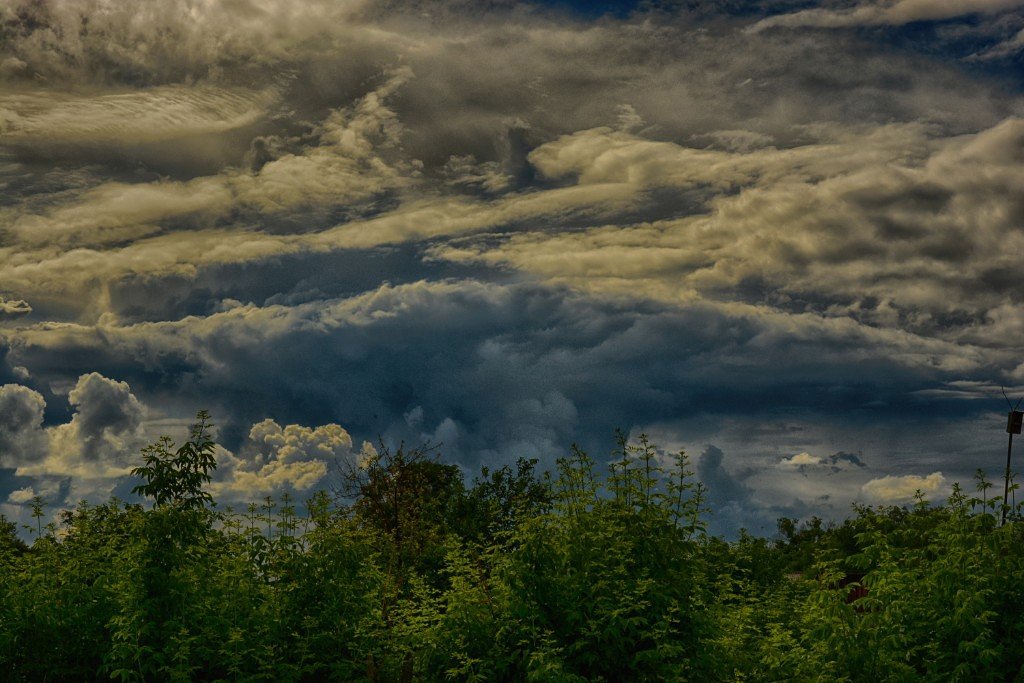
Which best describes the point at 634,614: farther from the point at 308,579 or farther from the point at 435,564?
the point at 435,564

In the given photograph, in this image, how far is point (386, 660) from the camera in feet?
65.2

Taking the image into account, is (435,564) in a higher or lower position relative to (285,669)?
lower

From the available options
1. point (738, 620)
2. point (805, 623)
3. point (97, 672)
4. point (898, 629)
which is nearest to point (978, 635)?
point (898, 629)

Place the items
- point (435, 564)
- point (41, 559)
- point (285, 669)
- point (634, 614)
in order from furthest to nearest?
point (435, 564) → point (41, 559) → point (285, 669) → point (634, 614)

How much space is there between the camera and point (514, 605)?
54.1 feet

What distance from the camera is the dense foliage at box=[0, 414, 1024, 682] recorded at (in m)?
16.2

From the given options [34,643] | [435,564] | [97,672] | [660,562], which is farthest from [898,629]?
[435,564]

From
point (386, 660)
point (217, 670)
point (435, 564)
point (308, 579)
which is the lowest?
point (435, 564)

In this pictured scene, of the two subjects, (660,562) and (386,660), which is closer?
(660,562)

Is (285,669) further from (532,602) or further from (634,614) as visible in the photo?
(634,614)

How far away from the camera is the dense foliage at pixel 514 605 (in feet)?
53.3

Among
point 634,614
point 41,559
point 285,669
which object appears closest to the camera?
point 634,614

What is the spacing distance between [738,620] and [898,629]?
3.60 metres

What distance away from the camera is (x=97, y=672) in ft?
57.8
